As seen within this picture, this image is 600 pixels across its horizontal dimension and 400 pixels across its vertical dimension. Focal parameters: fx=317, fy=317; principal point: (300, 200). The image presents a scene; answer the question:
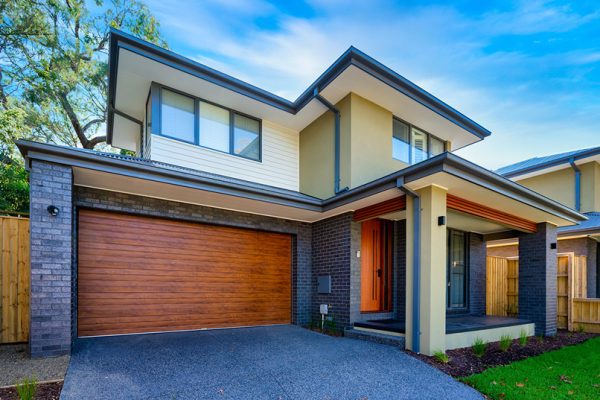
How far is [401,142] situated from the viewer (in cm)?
897

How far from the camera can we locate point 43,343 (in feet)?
14.7

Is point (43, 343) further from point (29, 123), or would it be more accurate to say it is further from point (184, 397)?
point (29, 123)

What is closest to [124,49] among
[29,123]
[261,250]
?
[261,250]

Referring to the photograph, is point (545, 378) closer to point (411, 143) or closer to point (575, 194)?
point (411, 143)

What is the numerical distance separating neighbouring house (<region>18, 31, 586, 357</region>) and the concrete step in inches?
4.1

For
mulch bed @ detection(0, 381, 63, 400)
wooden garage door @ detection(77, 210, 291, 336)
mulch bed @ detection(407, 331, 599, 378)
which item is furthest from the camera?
wooden garage door @ detection(77, 210, 291, 336)

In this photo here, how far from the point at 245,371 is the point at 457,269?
7817 mm

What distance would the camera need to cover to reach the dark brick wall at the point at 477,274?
9922 millimetres

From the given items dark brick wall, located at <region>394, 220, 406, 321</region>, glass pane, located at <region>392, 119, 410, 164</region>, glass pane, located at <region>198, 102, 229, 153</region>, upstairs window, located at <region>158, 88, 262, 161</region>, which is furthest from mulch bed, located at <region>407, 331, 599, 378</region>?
glass pane, located at <region>198, 102, 229, 153</region>

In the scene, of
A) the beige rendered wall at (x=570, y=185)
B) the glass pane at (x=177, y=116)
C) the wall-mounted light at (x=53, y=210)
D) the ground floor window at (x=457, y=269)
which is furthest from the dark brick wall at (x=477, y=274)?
the wall-mounted light at (x=53, y=210)

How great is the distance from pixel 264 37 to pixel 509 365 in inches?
370

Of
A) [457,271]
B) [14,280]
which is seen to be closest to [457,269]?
[457,271]

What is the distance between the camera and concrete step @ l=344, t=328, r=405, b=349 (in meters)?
5.85

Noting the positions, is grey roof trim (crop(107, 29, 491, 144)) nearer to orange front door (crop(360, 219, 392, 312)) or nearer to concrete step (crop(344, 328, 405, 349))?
orange front door (crop(360, 219, 392, 312))
